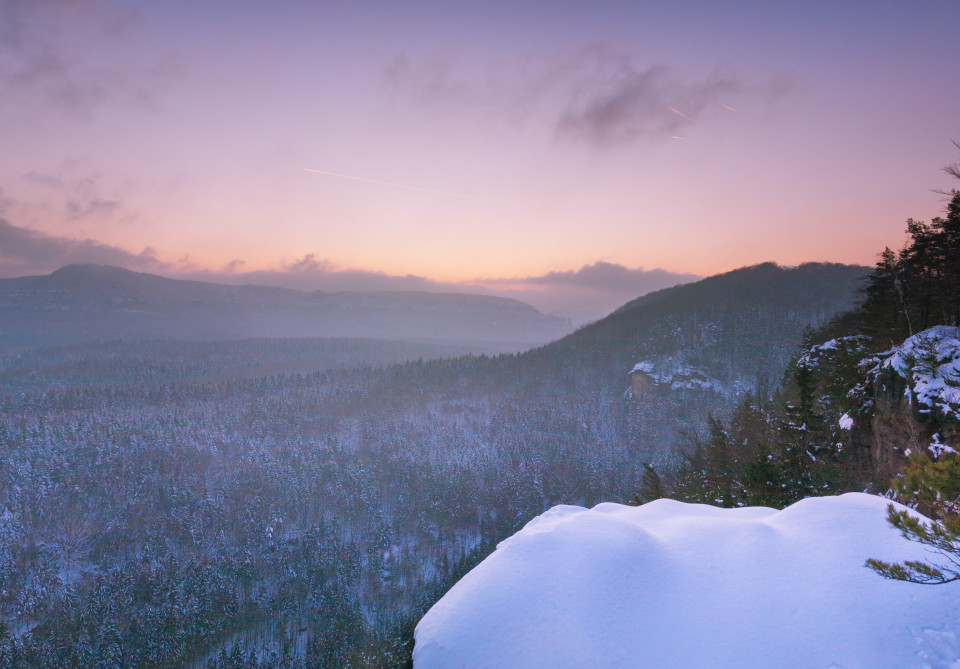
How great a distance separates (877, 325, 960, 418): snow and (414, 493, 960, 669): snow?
12.3 m

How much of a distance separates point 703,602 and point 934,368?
18.1 metres

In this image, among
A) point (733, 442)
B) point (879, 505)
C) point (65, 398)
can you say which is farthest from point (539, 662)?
point (65, 398)

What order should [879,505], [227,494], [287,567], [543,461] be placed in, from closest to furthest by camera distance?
1. [879,505]
2. [287,567]
3. [227,494]
4. [543,461]

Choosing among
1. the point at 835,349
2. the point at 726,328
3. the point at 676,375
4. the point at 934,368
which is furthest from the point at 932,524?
the point at 726,328

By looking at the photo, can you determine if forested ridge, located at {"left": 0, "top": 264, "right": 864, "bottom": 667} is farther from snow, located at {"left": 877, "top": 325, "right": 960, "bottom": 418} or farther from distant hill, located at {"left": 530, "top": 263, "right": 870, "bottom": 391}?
snow, located at {"left": 877, "top": 325, "right": 960, "bottom": 418}

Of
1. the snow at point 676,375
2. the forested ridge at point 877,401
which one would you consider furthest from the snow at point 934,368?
the snow at point 676,375

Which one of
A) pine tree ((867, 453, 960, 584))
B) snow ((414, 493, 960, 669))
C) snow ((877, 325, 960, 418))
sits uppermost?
snow ((877, 325, 960, 418))

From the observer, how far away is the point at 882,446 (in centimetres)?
1897

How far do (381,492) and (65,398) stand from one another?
126941 mm

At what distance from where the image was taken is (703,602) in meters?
6.71

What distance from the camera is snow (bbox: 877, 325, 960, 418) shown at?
15859mm

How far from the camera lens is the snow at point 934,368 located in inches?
624

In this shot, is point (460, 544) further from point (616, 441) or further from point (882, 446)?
point (882, 446)

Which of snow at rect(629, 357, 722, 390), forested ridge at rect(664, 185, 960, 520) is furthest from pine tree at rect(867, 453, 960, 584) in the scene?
snow at rect(629, 357, 722, 390)
